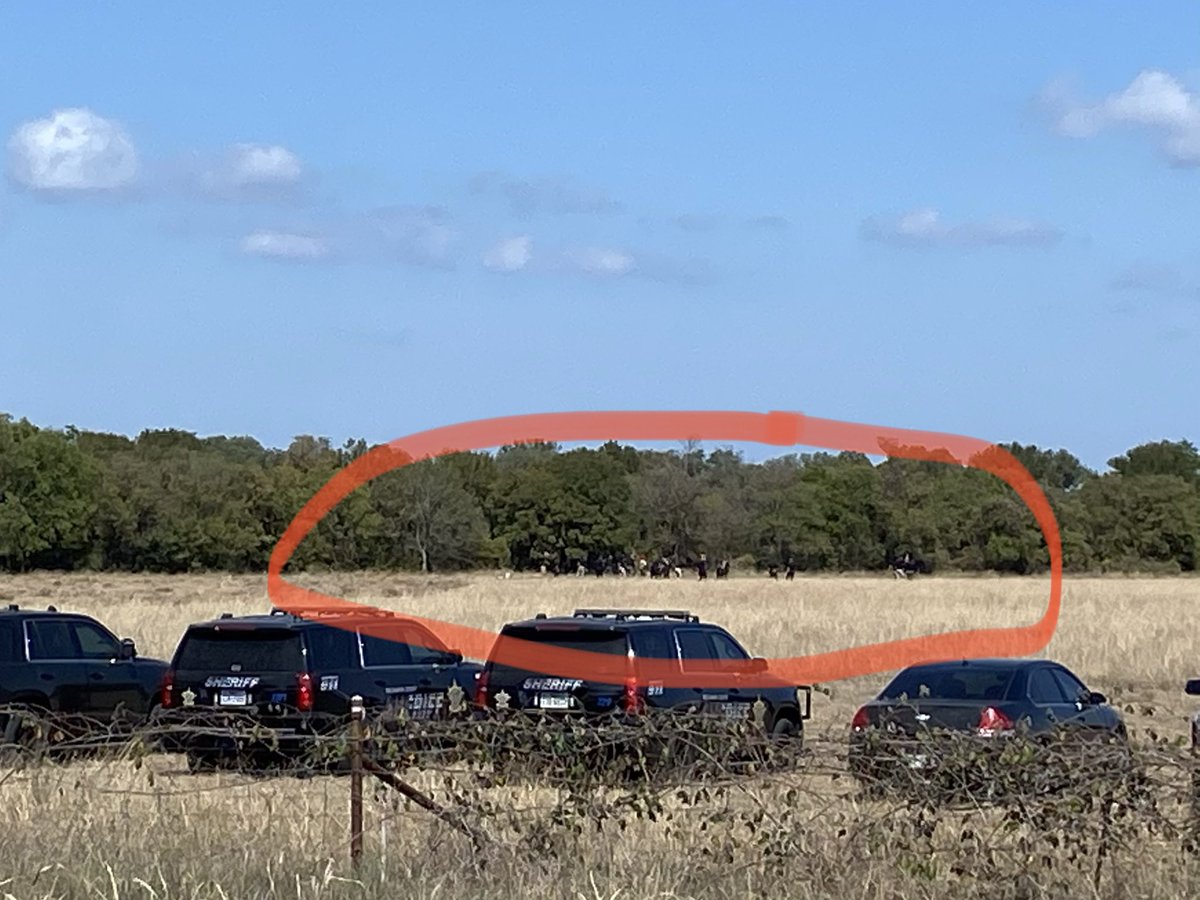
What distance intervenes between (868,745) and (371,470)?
875 centimetres

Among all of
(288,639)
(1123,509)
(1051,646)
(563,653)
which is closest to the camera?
(563,653)

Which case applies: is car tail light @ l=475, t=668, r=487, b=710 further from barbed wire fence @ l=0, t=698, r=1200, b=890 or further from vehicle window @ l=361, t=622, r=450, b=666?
barbed wire fence @ l=0, t=698, r=1200, b=890

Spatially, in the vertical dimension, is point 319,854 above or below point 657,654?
below

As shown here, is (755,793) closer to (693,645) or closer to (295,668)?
(693,645)

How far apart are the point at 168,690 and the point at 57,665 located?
2.18 meters

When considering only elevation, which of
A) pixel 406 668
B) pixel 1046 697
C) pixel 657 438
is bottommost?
pixel 1046 697

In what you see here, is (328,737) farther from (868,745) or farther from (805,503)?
(805,503)

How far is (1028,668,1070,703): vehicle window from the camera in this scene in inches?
674

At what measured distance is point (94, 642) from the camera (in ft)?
68.4

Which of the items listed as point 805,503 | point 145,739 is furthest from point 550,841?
point 805,503

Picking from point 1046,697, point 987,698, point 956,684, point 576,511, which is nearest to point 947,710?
point 987,698

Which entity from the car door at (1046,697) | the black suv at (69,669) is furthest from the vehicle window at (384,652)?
the car door at (1046,697)

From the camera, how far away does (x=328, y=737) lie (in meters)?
10.4

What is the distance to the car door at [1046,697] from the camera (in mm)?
16672
